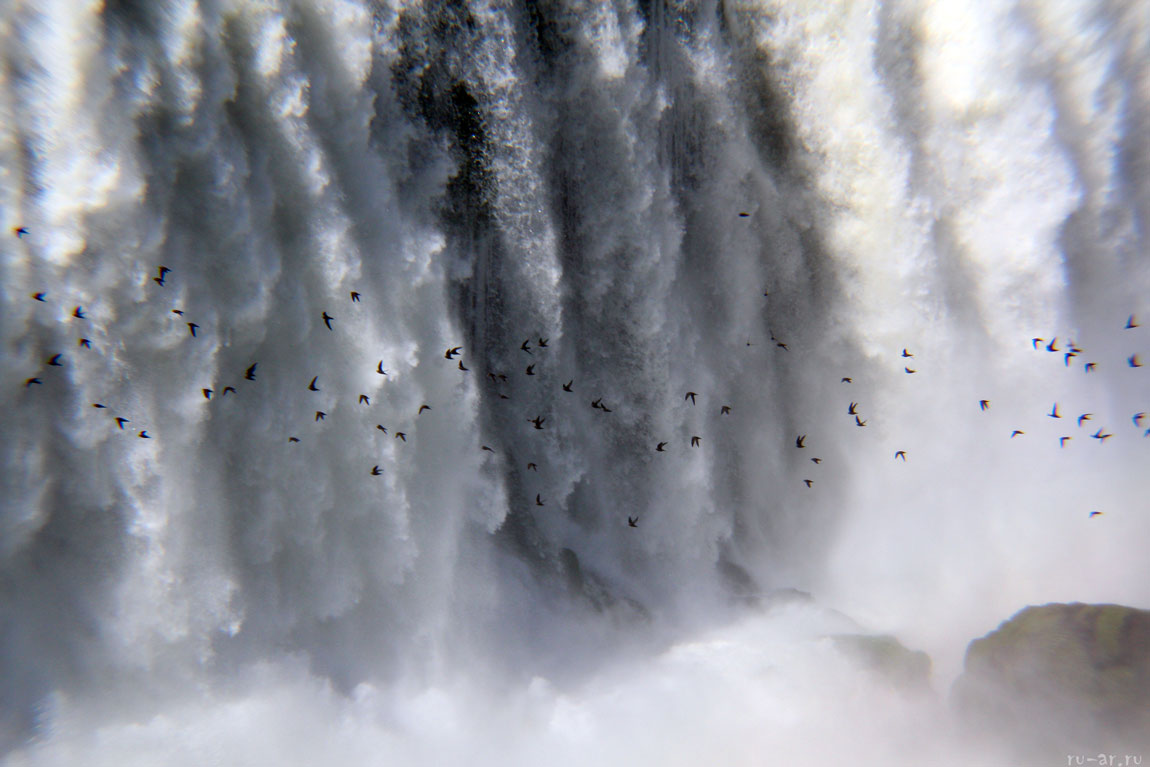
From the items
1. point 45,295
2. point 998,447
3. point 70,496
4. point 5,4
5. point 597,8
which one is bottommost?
point 70,496

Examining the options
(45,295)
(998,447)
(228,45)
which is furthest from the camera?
(998,447)

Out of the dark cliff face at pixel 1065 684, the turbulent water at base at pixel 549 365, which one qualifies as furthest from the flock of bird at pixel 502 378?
the dark cliff face at pixel 1065 684

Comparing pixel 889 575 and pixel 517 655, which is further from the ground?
pixel 889 575

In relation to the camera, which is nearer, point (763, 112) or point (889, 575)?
point (763, 112)

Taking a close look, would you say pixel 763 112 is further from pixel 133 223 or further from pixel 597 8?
pixel 133 223

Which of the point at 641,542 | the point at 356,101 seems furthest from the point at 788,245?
the point at 356,101

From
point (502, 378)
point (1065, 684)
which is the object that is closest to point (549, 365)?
point (502, 378)

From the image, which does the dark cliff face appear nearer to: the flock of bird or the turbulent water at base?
the turbulent water at base

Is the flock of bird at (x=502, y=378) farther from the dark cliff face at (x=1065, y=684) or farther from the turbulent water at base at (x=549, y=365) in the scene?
the dark cliff face at (x=1065, y=684)

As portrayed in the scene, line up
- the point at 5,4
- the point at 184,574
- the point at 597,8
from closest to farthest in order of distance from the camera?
the point at 5,4, the point at 184,574, the point at 597,8
